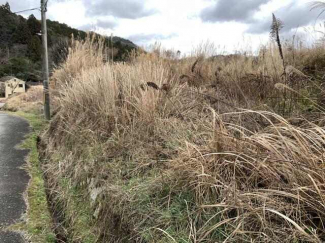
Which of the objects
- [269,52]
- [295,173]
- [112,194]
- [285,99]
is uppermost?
[269,52]

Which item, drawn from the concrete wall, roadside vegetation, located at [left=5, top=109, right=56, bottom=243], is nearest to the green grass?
roadside vegetation, located at [left=5, top=109, right=56, bottom=243]

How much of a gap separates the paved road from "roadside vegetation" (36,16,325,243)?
41 centimetres

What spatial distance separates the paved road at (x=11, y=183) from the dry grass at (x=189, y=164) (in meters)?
0.47

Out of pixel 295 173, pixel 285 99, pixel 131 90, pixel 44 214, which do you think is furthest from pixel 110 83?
pixel 295 173

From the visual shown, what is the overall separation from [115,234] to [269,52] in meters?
5.26

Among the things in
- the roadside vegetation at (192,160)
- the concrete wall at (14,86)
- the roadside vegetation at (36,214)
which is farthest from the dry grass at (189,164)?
the concrete wall at (14,86)

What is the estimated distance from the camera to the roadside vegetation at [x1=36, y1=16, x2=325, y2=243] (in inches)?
84.2

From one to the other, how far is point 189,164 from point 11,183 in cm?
300

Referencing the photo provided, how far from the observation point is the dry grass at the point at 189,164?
2119 mm

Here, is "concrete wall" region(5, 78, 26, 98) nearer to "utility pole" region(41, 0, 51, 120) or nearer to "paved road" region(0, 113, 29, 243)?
"utility pole" region(41, 0, 51, 120)

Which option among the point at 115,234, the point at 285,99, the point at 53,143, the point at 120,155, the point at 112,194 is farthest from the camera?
the point at 53,143

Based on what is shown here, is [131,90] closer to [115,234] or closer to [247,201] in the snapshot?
[115,234]

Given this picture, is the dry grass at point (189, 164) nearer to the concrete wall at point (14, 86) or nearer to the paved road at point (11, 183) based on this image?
the paved road at point (11, 183)

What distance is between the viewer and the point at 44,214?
3.79m
